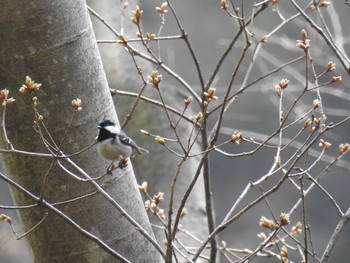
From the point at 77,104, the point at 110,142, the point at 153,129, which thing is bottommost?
the point at 153,129

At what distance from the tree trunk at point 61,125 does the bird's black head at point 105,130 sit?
3cm

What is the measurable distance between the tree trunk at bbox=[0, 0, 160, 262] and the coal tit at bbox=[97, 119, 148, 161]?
0.12ft

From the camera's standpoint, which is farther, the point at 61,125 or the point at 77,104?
the point at 61,125

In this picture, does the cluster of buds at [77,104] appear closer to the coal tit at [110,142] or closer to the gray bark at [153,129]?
the coal tit at [110,142]

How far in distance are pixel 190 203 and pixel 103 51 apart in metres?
1.02

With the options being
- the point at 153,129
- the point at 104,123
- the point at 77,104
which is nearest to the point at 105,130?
the point at 104,123

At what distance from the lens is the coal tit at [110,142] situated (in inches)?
77.0

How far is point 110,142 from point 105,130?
0.05 meters

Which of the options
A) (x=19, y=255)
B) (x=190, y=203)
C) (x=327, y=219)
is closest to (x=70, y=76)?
(x=190, y=203)

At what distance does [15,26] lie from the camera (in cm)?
193

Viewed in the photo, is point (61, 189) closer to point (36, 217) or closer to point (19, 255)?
point (36, 217)

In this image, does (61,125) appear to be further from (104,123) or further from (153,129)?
(153,129)

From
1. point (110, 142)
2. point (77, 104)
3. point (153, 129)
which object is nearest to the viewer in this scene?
point (77, 104)

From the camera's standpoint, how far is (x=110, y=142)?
6.40 feet
